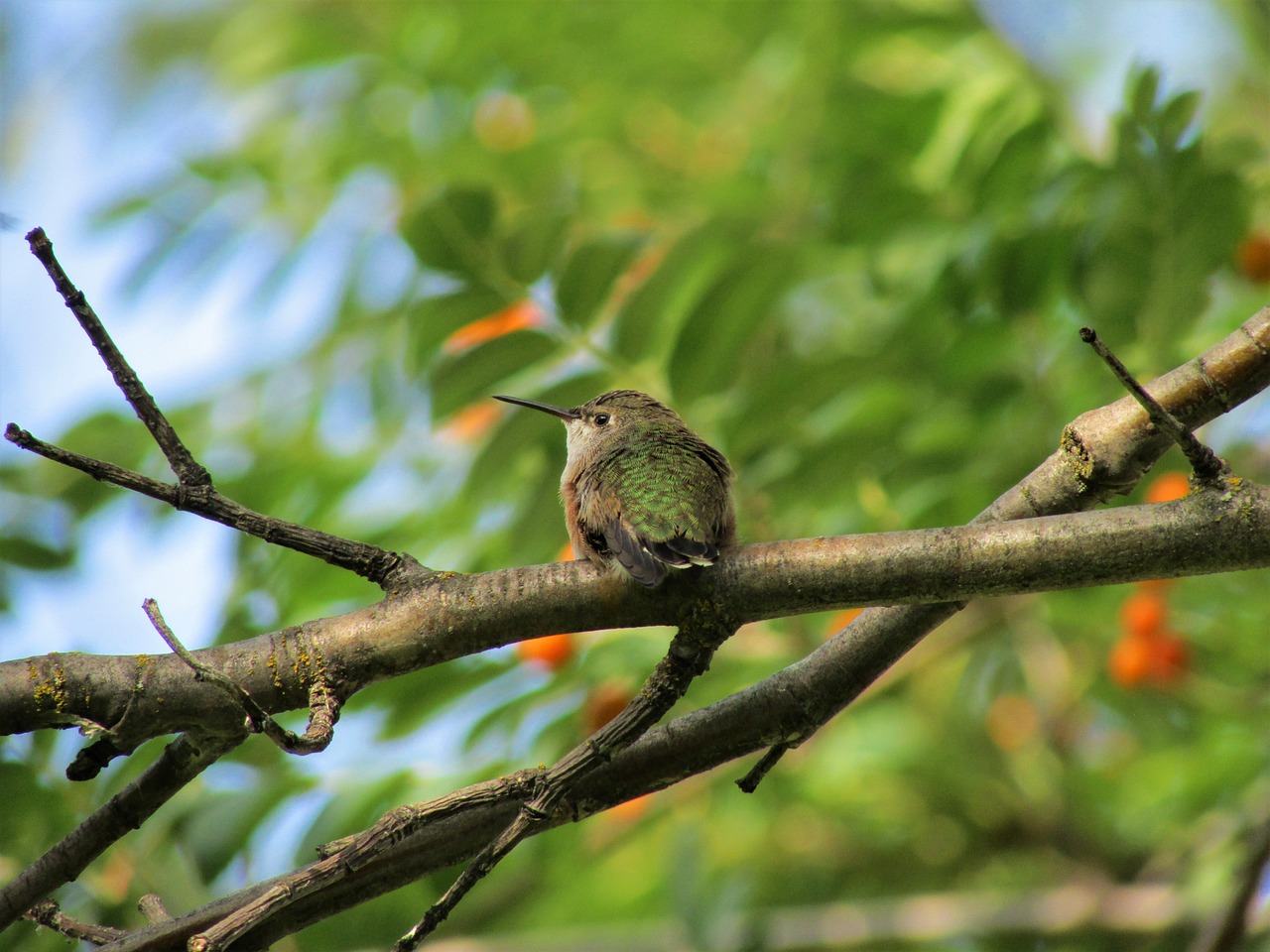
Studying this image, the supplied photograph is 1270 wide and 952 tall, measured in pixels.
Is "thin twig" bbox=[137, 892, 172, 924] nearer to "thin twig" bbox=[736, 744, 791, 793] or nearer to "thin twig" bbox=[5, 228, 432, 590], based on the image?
"thin twig" bbox=[5, 228, 432, 590]

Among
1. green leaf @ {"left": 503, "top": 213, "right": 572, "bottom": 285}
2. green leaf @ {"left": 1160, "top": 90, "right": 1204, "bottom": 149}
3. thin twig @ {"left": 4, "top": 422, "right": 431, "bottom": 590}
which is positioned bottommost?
thin twig @ {"left": 4, "top": 422, "right": 431, "bottom": 590}

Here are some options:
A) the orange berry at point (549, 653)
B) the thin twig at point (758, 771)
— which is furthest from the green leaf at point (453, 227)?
the thin twig at point (758, 771)

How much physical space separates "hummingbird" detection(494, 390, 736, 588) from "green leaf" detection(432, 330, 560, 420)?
75mm

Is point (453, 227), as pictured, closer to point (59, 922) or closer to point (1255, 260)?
point (59, 922)

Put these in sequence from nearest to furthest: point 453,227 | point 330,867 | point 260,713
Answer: point 260,713 < point 330,867 < point 453,227

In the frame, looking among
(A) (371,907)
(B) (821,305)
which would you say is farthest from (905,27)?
(A) (371,907)

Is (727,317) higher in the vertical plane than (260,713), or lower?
higher

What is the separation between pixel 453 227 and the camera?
3248mm

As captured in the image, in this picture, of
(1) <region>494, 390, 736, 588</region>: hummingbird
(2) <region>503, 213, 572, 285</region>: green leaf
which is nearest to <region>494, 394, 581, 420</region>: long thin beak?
(1) <region>494, 390, 736, 588</region>: hummingbird

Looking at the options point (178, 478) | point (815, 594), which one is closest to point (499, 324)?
point (178, 478)

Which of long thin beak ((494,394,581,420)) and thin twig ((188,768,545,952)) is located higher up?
long thin beak ((494,394,581,420))

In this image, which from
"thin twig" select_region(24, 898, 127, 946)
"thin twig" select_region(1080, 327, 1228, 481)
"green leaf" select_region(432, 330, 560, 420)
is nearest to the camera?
"thin twig" select_region(1080, 327, 1228, 481)

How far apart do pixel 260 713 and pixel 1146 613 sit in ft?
A: 9.74

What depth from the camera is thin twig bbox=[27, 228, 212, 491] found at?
1.94m
